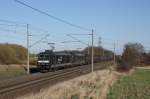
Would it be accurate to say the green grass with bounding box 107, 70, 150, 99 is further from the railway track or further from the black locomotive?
the black locomotive

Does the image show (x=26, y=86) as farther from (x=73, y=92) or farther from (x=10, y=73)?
(x=10, y=73)

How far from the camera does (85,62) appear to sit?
97.6 metres

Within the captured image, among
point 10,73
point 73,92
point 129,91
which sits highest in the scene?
point 10,73

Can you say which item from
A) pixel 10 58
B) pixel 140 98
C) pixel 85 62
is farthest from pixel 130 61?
pixel 140 98

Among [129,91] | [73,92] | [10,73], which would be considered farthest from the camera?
[10,73]

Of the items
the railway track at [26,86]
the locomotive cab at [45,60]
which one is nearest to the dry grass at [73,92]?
the railway track at [26,86]

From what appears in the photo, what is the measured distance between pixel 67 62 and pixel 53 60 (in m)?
13.3

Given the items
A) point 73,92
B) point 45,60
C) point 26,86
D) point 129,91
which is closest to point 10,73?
point 45,60

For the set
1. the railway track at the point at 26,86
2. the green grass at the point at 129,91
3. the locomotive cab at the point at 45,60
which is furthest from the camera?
the locomotive cab at the point at 45,60

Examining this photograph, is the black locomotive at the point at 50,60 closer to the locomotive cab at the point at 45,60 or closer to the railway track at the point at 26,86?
the locomotive cab at the point at 45,60

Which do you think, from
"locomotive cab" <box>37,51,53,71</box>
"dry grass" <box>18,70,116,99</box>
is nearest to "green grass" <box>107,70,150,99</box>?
"dry grass" <box>18,70,116,99</box>

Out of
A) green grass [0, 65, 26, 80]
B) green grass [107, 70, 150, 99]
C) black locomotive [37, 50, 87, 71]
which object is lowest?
green grass [107, 70, 150, 99]

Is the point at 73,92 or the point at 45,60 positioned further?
the point at 45,60

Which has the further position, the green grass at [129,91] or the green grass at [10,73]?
the green grass at [10,73]
